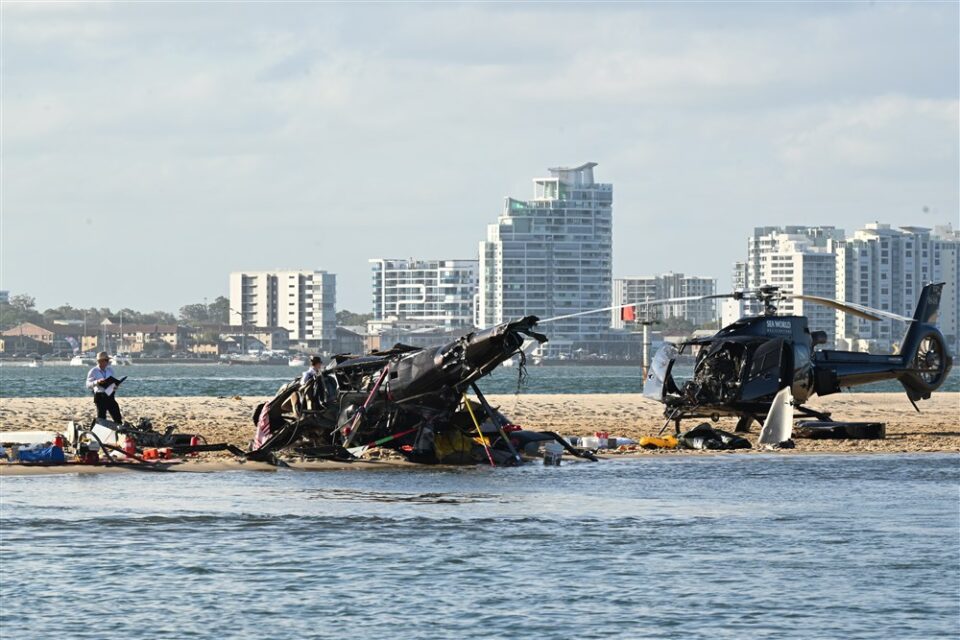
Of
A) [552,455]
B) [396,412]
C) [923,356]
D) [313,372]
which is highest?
[923,356]

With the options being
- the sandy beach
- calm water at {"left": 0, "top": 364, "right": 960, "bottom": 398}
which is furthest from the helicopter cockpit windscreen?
calm water at {"left": 0, "top": 364, "right": 960, "bottom": 398}

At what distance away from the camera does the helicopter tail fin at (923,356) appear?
38.5 m

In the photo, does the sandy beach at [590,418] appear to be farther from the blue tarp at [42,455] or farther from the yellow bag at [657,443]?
the blue tarp at [42,455]

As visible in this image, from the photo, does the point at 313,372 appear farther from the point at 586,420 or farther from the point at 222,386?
the point at 222,386

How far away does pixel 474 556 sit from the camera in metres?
19.0

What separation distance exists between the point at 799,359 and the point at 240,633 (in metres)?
21.4

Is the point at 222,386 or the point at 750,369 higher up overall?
the point at 750,369

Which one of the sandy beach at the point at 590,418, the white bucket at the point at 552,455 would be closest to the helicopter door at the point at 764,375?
the sandy beach at the point at 590,418

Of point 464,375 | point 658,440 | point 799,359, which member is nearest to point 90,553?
point 464,375

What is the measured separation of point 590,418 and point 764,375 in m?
13.0

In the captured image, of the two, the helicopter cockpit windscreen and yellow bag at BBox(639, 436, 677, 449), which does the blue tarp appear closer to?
yellow bag at BBox(639, 436, 677, 449)

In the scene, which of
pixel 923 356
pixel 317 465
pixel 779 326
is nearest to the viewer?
pixel 317 465

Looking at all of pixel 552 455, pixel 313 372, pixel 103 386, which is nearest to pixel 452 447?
pixel 552 455

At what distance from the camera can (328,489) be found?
25.2 meters
